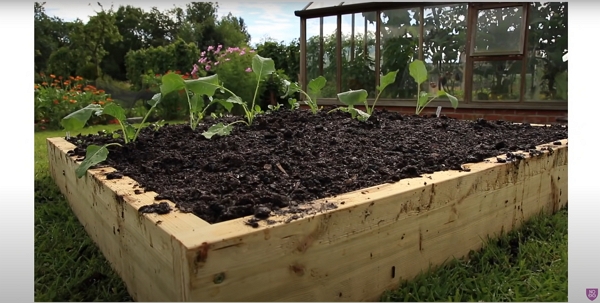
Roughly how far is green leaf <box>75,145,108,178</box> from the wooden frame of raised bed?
41 mm

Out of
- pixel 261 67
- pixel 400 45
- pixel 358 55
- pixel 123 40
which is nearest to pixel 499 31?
pixel 400 45

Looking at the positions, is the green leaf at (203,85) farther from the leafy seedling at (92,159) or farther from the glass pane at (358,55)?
the glass pane at (358,55)

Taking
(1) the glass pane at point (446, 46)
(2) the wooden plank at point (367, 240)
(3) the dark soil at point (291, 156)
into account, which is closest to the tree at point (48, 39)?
(1) the glass pane at point (446, 46)

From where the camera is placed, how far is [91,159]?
4.80ft

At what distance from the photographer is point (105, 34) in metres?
10.7

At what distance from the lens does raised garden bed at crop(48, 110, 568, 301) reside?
2.90ft

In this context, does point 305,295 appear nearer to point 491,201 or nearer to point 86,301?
point 86,301

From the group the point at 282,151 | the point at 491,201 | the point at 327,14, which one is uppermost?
the point at 327,14

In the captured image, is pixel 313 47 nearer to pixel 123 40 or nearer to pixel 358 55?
pixel 358 55

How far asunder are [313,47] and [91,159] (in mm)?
5022

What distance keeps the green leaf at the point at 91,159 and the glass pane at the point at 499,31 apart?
4401 millimetres

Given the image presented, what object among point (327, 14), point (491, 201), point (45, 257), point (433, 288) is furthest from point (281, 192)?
point (327, 14)

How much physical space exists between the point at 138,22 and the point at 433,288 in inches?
462

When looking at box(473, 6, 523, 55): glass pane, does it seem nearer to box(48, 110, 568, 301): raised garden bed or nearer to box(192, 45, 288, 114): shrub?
box(192, 45, 288, 114): shrub
